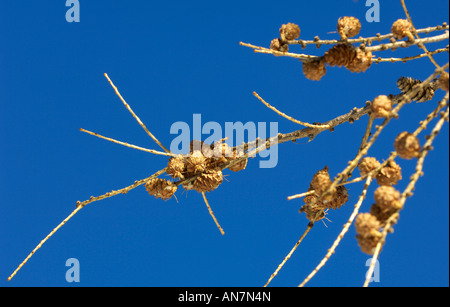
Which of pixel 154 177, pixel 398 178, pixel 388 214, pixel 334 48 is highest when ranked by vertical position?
pixel 334 48

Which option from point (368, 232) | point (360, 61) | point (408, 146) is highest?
point (360, 61)

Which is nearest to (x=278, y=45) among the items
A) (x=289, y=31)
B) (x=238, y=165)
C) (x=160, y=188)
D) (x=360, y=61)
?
(x=289, y=31)

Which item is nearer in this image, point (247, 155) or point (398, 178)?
point (398, 178)

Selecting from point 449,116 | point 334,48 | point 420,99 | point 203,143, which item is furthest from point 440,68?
point 203,143

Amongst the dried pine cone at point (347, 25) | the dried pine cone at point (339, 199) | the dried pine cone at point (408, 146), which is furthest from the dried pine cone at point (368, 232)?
the dried pine cone at point (347, 25)

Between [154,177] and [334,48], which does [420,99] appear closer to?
[334,48]

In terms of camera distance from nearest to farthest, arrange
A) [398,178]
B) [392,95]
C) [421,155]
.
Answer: [421,155], [398,178], [392,95]

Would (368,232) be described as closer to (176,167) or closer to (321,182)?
(321,182)
